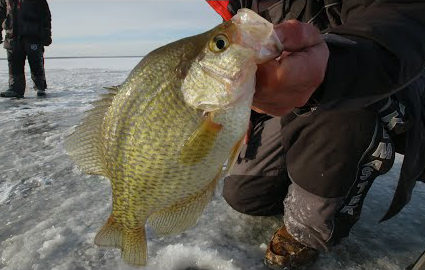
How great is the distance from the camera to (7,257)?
189 cm

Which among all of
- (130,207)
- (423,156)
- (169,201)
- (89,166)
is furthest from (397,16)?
(89,166)

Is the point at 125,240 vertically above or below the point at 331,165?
below

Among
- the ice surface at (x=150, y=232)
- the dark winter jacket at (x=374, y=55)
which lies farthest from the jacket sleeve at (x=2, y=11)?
the dark winter jacket at (x=374, y=55)

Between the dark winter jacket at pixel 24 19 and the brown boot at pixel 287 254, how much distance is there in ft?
22.5

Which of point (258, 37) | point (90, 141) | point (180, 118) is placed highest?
point (258, 37)

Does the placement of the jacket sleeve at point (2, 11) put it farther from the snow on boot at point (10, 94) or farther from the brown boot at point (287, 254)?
the brown boot at point (287, 254)

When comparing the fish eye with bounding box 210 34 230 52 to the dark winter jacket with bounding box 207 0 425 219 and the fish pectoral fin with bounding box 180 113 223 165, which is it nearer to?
the fish pectoral fin with bounding box 180 113 223 165

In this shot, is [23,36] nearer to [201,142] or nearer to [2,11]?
[2,11]

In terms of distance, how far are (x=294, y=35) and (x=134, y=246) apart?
1022 millimetres

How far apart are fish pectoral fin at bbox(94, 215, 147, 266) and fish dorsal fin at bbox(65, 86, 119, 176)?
9.0 inches

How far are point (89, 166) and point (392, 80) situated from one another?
3.92 feet

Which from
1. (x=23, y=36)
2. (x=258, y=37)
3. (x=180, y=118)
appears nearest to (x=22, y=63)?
(x=23, y=36)

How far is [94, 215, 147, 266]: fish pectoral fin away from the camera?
1.53 m

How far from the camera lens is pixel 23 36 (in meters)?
7.19
